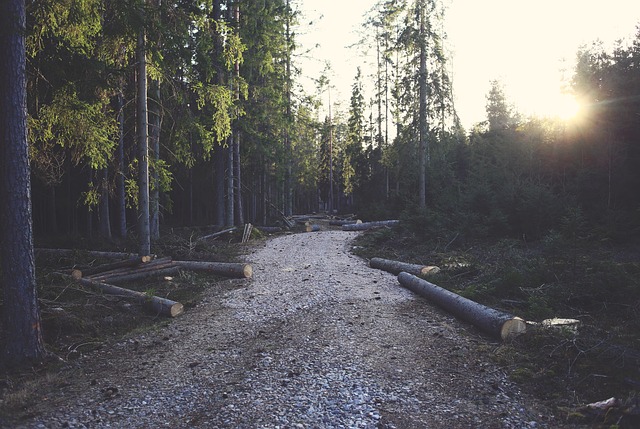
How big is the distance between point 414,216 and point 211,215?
93.9ft

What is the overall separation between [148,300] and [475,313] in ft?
23.1

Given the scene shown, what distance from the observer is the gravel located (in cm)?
438

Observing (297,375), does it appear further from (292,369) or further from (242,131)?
(242,131)

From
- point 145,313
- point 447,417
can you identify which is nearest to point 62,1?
point 145,313

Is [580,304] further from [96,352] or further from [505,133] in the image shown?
[505,133]

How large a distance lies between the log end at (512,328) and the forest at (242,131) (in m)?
5.66

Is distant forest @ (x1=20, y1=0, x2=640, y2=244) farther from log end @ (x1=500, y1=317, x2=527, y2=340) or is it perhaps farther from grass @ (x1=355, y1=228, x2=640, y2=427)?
log end @ (x1=500, y1=317, x2=527, y2=340)

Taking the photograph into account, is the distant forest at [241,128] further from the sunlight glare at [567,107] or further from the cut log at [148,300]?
the cut log at [148,300]

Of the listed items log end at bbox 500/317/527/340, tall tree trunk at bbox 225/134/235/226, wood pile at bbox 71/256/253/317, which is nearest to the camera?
log end at bbox 500/317/527/340

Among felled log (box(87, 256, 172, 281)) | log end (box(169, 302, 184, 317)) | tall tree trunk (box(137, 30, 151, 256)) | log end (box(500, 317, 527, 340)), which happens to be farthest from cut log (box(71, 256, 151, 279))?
log end (box(500, 317, 527, 340))

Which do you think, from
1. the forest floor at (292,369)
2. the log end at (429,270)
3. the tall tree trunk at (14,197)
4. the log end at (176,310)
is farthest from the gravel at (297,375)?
the log end at (429,270)

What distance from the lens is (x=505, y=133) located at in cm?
2877

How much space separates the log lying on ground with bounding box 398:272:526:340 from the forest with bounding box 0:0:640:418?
15.7 ft

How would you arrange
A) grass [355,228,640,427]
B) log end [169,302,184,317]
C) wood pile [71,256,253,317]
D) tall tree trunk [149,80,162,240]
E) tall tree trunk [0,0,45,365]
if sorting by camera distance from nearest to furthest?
grass [355,228,640,427] < tall tree trunk [0,0,45,365] < log end [169,302,184,317] < wood pile [71,256,253,317] < tall tree trunk [149,80,162,240]
